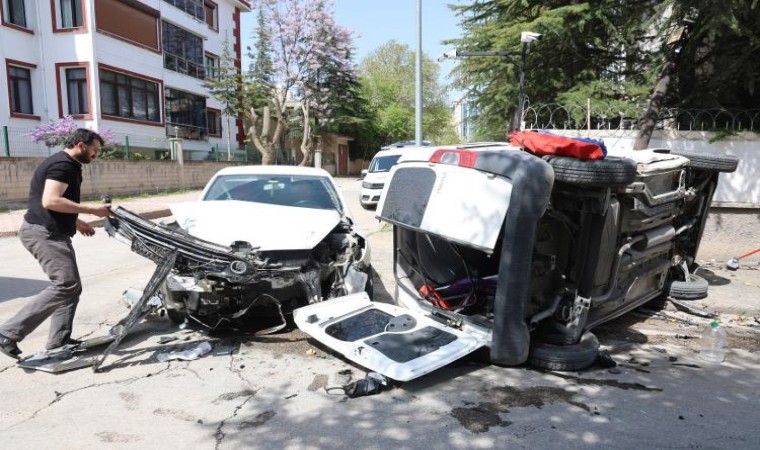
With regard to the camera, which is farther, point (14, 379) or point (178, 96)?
point (178, 96)

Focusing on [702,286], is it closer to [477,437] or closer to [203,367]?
[477,437]

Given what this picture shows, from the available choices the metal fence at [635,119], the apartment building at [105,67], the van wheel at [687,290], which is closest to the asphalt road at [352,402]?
the van wheel at [687,290]

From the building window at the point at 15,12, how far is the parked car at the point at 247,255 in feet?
60.1

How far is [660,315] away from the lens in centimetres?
580

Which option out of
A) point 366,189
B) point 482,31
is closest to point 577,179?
point 482,31

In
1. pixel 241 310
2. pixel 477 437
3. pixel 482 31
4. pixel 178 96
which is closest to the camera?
pixel 477 437

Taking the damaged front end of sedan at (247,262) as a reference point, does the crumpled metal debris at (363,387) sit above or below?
below

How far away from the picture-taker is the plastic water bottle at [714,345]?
4.57 metres

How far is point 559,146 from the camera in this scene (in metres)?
4.03

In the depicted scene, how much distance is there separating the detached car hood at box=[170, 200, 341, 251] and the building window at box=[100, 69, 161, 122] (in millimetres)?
18547

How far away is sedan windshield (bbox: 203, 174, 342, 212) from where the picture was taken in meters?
6.33

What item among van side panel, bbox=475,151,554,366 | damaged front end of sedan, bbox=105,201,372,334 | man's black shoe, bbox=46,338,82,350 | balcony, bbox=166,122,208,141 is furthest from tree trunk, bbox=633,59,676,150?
balcony, bbox=166,122,208,141

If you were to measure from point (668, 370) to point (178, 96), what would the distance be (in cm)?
2705

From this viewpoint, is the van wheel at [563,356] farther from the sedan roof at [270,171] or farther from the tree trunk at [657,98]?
the tree trunk at [657,98]
